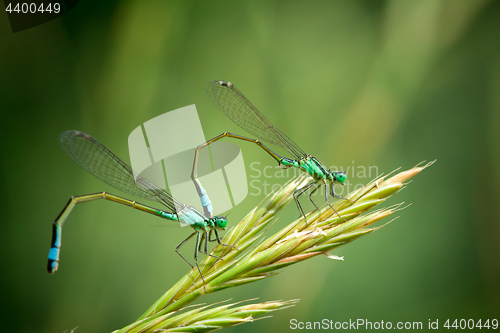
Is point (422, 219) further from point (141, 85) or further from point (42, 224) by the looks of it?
point (42, 224)

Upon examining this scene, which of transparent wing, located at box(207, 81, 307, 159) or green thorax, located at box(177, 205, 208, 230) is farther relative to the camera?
transparent wing, located at box(207, 81, 307, 159)

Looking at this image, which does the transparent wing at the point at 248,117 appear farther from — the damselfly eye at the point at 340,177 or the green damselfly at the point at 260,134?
the damselfly eye at the point at 340,177

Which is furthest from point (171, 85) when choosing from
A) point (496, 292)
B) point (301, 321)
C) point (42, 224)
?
point (496, 292)

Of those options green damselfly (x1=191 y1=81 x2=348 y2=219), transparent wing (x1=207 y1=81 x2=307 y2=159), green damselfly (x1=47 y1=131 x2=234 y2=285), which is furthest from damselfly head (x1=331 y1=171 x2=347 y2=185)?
green damselfly (x1=47 y1=131 x2=234 y2=285)

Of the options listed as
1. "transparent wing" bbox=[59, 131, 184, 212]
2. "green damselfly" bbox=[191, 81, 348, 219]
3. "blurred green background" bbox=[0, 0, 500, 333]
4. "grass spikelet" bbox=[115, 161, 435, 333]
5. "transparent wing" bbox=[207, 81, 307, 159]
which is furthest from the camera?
"blurred green background" bbox=[0, 0, 500, 333]

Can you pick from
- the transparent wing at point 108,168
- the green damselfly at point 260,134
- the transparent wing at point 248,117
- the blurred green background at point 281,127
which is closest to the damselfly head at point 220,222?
Answer: the transparent wing at point 108,168

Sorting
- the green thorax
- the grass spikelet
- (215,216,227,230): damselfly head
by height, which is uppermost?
the green thorax

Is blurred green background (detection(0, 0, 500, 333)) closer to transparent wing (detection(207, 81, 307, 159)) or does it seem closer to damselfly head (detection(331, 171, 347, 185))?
transparent wing (detection(207, 81, 307, 159))

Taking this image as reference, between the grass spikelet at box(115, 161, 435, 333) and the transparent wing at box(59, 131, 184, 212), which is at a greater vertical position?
the transparent wing at box(59, 131, 184, 212)
